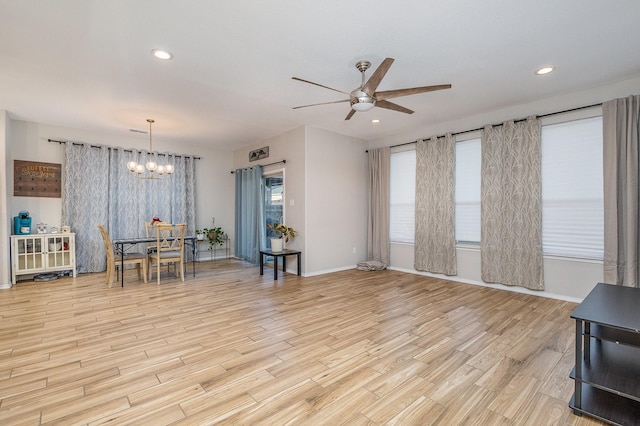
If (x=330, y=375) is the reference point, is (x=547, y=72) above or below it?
above

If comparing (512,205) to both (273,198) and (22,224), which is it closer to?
(273,198)

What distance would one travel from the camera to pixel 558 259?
13.5 feet

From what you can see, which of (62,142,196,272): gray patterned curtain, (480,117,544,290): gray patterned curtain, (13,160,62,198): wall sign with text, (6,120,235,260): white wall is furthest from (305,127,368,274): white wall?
(13,160,62,198): wall sign with text

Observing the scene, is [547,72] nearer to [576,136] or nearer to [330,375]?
[576,136]

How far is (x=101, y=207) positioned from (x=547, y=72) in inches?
298

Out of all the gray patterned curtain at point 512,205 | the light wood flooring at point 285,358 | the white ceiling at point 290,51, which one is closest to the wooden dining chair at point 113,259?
the light wood flooring at point 285,358

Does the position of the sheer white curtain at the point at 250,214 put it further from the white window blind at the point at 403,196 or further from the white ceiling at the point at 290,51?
the white window blind at the point at 403,196

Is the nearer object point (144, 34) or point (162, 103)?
point (144, 34)

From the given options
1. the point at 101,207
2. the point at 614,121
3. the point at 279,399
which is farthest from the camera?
the point at 101,207

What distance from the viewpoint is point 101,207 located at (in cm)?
587

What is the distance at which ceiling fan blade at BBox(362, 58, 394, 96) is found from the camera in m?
2.61

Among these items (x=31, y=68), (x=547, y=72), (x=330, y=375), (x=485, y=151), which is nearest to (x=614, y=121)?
(x=547, y=72)

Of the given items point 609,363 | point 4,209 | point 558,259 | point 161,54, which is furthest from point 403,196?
point 4,209

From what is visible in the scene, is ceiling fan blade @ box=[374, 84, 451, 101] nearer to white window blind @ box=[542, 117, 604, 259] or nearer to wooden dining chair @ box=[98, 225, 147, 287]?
white window blind @ box=[542, 117, 604, 259]
